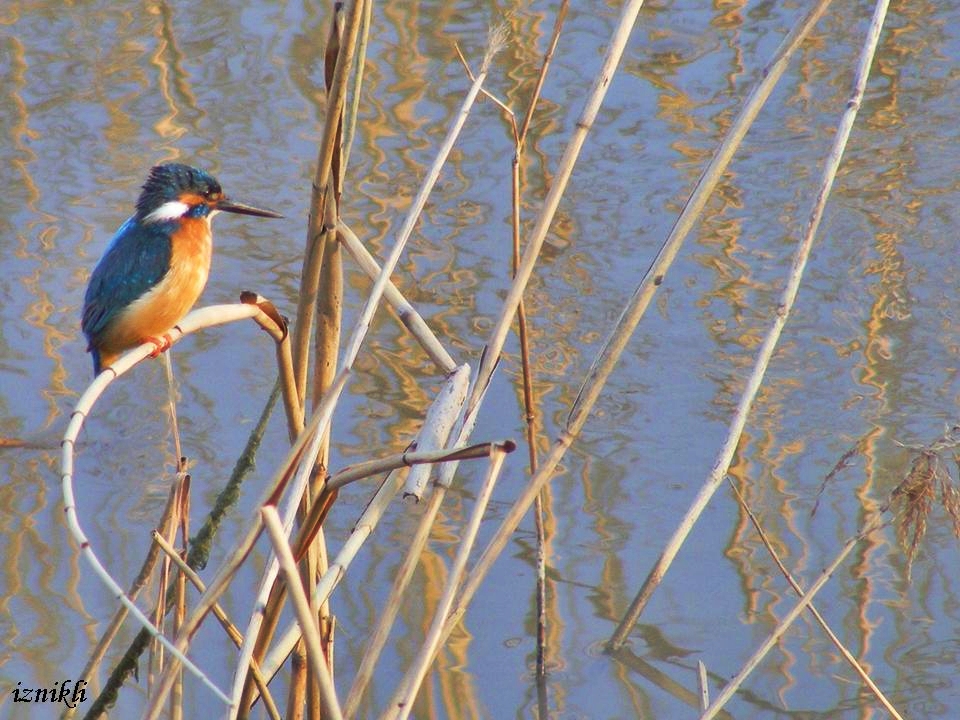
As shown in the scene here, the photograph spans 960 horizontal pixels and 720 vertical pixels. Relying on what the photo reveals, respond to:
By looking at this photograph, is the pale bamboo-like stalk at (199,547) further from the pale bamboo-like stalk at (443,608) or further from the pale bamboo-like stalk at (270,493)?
the pale bamboo-like stalk at (443,608)

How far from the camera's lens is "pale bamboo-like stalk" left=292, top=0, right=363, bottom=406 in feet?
5.34

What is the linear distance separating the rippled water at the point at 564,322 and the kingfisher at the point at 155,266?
965 mm

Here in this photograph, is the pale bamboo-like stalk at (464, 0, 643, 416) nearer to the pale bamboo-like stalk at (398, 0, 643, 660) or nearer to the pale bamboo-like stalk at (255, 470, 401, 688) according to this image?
the pale bamboo-like stalk at (398, 0, 643, 660)

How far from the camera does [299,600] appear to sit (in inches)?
61.6

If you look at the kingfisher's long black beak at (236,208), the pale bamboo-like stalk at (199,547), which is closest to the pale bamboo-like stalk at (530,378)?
the pale bamboo-like stalk at (199,547)

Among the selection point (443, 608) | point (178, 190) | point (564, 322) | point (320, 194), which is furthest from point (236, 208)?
point (564, 322)

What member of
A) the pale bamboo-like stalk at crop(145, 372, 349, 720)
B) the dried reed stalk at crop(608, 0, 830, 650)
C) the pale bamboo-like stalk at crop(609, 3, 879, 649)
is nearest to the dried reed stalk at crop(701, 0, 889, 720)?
the pale bamboo-like stalk at crop(609, 3, 879, 649)

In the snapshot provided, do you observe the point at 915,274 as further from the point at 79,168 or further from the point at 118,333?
the point at 79,168

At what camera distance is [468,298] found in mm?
4641

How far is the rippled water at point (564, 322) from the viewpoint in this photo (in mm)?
3322

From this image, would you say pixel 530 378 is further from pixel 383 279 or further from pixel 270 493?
pixel 270 493

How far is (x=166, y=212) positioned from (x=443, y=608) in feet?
5.25

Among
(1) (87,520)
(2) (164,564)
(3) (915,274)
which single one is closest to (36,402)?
(1) (87,520)

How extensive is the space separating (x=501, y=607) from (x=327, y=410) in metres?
1.83
